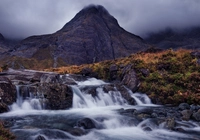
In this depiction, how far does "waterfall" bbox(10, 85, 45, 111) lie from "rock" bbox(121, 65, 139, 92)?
10178 millimetres

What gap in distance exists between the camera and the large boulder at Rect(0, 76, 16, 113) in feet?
55.7

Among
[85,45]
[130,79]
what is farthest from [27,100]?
[85,45]

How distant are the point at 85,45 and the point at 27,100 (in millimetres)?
134938

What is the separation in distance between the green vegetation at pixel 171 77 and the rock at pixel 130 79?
0.48 m

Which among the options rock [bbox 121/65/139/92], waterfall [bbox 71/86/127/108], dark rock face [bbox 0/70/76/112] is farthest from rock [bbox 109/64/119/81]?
dark rock face [bbox 0/70/76/112]

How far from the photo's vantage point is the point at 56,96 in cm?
1892

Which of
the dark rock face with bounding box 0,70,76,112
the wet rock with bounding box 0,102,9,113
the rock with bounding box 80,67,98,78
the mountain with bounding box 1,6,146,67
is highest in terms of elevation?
the mountain with bounding box 1,6,146,67

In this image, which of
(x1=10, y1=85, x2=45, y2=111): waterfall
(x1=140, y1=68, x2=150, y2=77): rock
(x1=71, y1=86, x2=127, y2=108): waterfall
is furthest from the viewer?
(x1=140, y1=68, x2=150, y2=77): rock

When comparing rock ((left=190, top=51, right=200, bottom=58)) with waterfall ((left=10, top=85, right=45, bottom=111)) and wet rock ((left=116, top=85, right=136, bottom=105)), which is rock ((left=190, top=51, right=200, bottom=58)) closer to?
wet rock ((left=116, top=85, right=136, bottom=105))

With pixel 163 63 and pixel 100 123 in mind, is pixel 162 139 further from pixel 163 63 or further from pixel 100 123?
pixel 163 63

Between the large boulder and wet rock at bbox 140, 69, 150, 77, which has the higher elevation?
wet rock at bbox 140, 69, 150, 77

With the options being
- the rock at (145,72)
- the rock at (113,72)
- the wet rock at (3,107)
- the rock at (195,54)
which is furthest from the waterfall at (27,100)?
the rock at (195,54)

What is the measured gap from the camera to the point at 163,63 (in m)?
26.7

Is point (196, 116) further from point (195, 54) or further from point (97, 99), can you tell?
point (195, 54)
